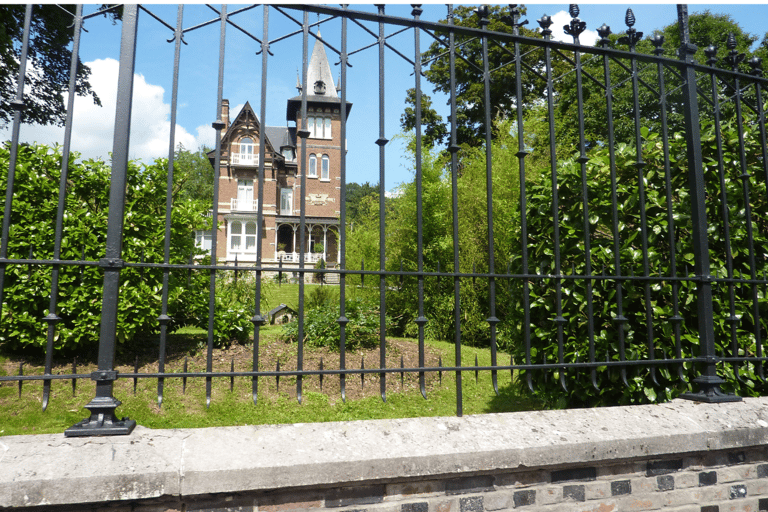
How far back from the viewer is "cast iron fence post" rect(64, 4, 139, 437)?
70.6 inches

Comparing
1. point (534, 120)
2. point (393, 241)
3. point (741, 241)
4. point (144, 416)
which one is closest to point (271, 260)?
point (393, 241)

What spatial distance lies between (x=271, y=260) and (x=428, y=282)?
1751 centimetres

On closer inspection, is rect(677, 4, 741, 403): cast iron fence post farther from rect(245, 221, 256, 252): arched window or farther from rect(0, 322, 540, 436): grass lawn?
rect(245, 221, 256, 252): arched window

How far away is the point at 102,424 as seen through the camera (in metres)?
1.80

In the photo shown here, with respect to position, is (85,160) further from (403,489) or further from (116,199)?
(403,489)

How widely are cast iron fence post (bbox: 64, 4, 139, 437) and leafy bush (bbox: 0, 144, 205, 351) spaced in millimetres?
4275

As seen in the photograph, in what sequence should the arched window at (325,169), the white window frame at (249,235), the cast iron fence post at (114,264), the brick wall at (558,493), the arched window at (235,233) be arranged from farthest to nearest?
the arched window at (325,169) < the white window frame at (249,235) < the arched window at (235,233) < the cast iron fence post at (114,264) < the brick wall at (558,493)

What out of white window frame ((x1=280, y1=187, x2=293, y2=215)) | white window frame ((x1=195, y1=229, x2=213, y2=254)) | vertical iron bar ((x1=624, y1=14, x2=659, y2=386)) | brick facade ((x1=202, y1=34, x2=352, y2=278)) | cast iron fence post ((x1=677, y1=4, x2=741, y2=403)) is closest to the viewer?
vertical iron bar ((x1=624, y1=14, x2=659, y2=386))

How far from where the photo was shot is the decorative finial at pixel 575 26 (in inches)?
96.0

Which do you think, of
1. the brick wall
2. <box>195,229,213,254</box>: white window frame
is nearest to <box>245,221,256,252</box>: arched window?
<box>195,229,213,254</box>: white window frame

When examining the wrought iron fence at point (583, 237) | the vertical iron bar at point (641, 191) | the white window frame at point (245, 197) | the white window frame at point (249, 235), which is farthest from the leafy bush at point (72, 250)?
the white window frame at point (249, 235)

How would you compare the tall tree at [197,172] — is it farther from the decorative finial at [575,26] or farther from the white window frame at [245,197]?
the decorative finial at [575,26]

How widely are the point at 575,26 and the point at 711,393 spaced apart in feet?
7.16

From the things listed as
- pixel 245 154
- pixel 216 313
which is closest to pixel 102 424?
pixel 216 313
